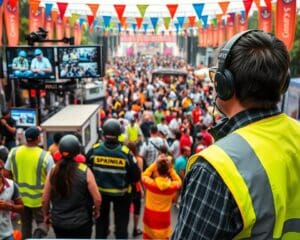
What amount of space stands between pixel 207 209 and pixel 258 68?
466 millimetres

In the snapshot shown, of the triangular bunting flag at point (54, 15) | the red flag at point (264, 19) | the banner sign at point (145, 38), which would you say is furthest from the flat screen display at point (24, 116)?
the banner sign at point (145, 38)

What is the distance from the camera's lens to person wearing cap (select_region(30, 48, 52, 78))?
1176 cm

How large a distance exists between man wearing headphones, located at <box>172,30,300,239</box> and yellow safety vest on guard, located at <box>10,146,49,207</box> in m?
4.41

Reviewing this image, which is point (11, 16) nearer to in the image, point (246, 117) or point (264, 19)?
point (264, 19)

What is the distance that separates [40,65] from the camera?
467 inches

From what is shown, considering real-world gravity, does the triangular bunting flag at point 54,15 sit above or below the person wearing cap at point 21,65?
above

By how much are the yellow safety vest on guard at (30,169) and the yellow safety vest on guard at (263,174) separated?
4.45 meters

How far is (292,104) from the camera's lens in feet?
34.6

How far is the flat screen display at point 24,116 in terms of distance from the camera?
466 inches

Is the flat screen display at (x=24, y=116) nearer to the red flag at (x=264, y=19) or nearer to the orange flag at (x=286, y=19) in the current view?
the orange flag at (x=286, y=19)

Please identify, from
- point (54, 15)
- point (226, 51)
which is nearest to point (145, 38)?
point (54, 15)

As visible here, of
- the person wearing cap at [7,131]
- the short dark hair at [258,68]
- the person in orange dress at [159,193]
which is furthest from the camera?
the person wearing cap at [7,131]

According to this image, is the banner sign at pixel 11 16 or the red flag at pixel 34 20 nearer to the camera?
the banner sign at pixel 11 16

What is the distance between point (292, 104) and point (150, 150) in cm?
432
